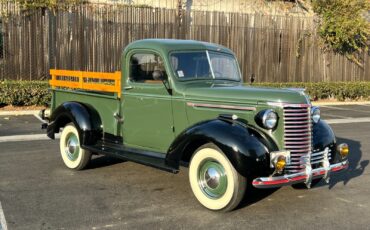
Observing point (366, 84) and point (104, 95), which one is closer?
point (104, 95)

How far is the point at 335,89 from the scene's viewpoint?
17.5m

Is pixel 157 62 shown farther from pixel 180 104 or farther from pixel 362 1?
pixel 362 1

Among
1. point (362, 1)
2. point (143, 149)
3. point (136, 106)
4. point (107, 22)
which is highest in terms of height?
point (362, 1)

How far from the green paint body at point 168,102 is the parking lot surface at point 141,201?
624 mm

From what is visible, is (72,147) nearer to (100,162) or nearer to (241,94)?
(100,162)

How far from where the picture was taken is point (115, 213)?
15.4 ft

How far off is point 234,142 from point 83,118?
8.64 feet

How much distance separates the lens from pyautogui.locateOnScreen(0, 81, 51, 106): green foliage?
12.8 metres

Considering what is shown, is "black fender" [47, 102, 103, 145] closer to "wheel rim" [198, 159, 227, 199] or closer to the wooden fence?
"wheel rim" [198, 159, 227, 199]

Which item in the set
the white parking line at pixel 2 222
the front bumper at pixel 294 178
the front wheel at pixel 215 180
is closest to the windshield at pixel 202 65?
→ the front wheel at pixel 215 180

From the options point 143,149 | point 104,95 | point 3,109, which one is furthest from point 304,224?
point 3,109

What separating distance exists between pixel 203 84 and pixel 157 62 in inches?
26.8

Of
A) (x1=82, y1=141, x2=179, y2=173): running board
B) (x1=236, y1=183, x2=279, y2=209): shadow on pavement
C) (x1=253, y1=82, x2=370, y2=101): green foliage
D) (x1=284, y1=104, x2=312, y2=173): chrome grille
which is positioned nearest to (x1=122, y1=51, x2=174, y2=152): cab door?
(x1=82, y1=141, x2=179, y2=173): running board

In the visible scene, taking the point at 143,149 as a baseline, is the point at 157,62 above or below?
above
